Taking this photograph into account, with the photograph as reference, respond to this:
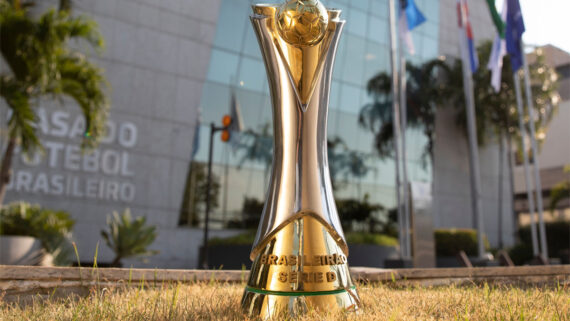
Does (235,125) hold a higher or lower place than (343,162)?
lower

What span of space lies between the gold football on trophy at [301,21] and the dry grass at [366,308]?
5.12ft

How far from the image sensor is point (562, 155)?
4091cm

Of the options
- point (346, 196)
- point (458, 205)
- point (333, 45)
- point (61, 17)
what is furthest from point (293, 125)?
point (458, 205)

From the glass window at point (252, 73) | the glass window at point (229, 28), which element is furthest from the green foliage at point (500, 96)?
the glass window at point (229, 28)

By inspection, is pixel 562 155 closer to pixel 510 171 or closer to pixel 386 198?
pixel 510 171

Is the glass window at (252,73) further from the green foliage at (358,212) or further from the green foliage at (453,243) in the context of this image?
the green foliage at (453,243)

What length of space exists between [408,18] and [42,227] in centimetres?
1171

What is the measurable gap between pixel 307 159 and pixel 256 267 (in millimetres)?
713

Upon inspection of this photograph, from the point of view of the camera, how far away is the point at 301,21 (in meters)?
2.77

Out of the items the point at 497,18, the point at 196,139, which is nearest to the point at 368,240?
the point at 196,139

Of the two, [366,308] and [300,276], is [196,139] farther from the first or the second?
[300,276]

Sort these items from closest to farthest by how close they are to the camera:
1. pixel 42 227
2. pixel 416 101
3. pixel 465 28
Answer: pixel 42 227
pixel 465 28
pixel 416 101

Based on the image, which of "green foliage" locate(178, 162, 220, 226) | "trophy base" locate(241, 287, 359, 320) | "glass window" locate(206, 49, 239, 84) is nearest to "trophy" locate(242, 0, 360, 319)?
"trophy base" locate(241, 287, 359, 320)

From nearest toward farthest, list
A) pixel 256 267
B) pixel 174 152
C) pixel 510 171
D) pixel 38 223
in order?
pixel 256 267, pixel 38 223, pixel 174 152, pixel 510 171
